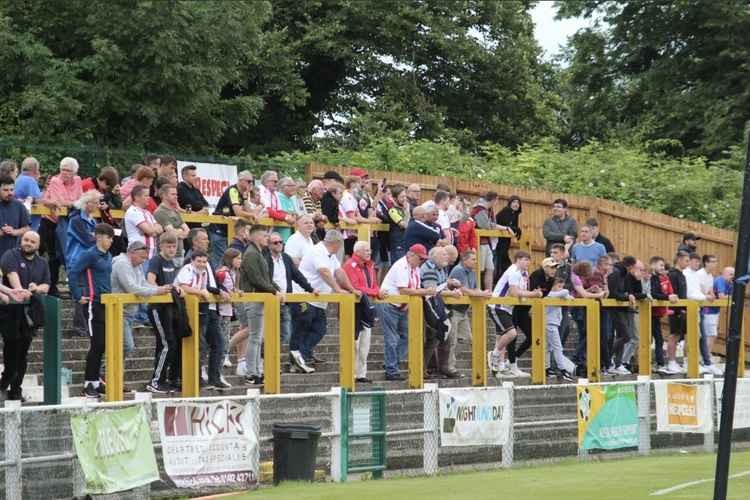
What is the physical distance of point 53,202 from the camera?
20234 mm

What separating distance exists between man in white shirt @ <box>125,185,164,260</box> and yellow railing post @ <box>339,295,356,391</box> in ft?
8.34

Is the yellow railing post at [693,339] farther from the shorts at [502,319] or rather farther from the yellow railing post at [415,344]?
the yellow railing post at [415,344]

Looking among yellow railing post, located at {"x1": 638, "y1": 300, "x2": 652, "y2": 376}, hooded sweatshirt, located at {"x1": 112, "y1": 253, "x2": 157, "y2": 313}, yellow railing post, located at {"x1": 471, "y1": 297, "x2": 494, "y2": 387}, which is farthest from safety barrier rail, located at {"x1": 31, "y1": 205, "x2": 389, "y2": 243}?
yellow railing post, located at {"x1": 638, "y1": 300, "x2": 652, "y2": 376}

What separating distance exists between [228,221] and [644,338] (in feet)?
24.1

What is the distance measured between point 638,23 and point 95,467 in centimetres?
3516

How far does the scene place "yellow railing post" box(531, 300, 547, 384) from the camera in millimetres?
23328

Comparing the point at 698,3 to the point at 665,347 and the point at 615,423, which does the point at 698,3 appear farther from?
the point at 615,423

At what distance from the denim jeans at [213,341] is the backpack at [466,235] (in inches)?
312

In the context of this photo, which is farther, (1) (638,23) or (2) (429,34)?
(1) (638,23)

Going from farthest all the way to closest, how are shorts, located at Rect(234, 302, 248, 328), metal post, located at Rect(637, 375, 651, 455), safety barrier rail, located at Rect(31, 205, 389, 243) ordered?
metal post, located at Rect(637, 375, 651, 455), safety barrier rail, located at Rect(31, 205, 389, 243), shorts, located at Rect(234, 302, 248, 328)

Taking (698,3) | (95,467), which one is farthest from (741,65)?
(95,467)

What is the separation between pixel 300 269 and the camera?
837 inches

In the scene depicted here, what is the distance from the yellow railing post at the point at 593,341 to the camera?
79.9ft

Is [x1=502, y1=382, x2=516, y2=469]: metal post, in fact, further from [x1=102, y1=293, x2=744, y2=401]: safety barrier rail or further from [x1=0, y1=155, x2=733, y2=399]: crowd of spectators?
[x1=0, y1=155, x2=733, y2=399]: crowd of spectators
